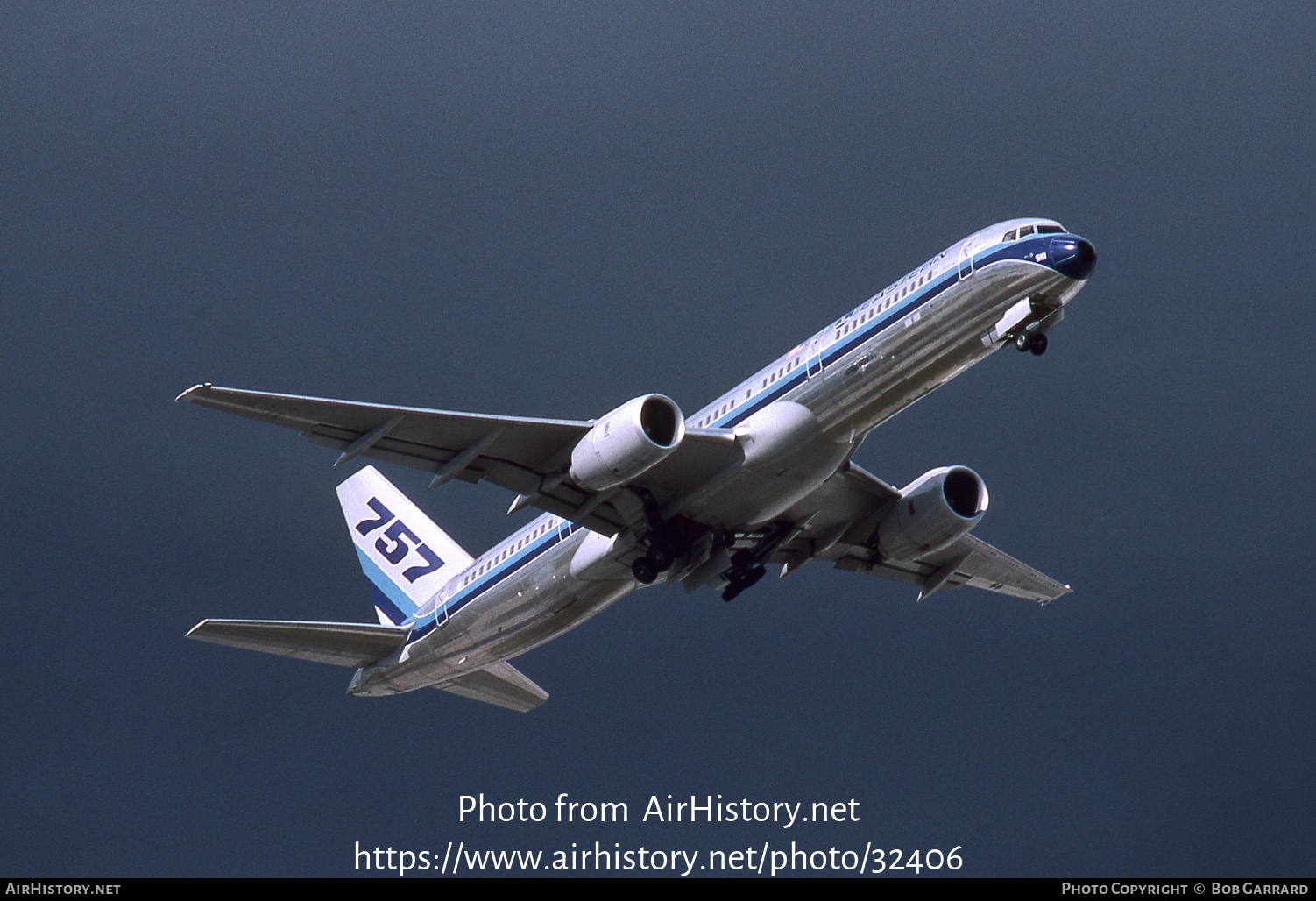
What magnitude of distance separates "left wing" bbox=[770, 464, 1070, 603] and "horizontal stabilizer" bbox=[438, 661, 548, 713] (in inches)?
288

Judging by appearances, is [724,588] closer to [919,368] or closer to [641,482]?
[641,482]

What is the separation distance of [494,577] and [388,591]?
223 inches

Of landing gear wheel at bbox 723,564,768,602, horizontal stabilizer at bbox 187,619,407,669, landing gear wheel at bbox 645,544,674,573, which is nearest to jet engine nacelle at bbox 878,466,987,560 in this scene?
landing gear wheel at bbox 723,564,768,602

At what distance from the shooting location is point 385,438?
3472 centimetres

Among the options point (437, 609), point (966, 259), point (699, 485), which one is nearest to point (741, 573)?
point (699, 485)

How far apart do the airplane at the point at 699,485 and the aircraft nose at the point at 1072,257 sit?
52mm

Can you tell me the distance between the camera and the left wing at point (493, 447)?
33312mm

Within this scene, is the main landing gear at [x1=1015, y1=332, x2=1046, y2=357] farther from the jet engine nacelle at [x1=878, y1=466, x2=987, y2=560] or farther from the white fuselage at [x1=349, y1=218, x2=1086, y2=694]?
the jet engine nacelle at [x1=878, y1=466, x2=987, y2=560]

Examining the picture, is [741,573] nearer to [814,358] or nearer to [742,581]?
[742,581]

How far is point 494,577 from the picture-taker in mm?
40219

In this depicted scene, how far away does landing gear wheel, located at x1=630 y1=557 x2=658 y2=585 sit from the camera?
37.5 m

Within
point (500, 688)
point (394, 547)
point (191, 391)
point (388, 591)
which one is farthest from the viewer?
point (394, 547)

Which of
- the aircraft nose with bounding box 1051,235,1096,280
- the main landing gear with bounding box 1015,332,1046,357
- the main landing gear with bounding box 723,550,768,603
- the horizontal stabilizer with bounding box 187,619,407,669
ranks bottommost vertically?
the horizontal stabilizer with bounding box 187,619,407,669

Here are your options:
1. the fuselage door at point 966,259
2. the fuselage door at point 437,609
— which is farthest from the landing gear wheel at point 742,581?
the fuselage door at point 966,259
